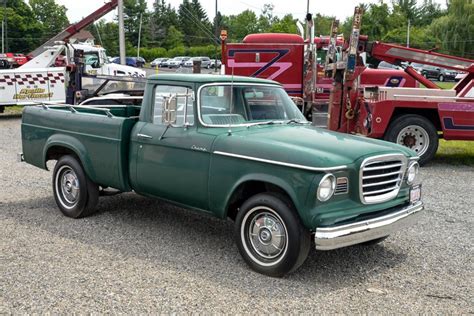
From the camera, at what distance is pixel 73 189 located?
6715 millimetres

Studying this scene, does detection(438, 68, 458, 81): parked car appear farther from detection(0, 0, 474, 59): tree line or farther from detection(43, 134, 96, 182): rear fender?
detection(43, 134, 96, 182): rear fender

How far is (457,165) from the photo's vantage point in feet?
34.8

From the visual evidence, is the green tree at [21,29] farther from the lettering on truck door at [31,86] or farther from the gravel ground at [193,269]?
the gravel ground at [193,269]

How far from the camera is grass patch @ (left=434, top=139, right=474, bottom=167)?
436 inches

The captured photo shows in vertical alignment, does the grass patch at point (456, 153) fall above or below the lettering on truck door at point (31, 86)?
below

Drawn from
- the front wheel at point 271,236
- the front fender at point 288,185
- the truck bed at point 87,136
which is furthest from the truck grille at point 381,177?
the truck bed at point 87,136

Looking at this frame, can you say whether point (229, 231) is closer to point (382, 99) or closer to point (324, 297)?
point (324, 297)

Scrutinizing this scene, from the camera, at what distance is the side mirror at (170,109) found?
546 cm

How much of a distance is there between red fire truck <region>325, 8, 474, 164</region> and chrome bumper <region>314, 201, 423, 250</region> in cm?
546

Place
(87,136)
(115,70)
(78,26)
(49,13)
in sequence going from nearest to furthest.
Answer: (87,136) < (115,70) < (78,26) < (49,13)

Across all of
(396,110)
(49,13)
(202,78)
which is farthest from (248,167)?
(49,13)

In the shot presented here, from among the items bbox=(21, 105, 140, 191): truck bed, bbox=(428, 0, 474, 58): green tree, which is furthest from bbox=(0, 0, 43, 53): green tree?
bbox=(21, 105, 140, 191): truck bed

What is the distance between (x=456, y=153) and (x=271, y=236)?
8594 mm

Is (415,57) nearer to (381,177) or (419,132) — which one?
(419,132)
